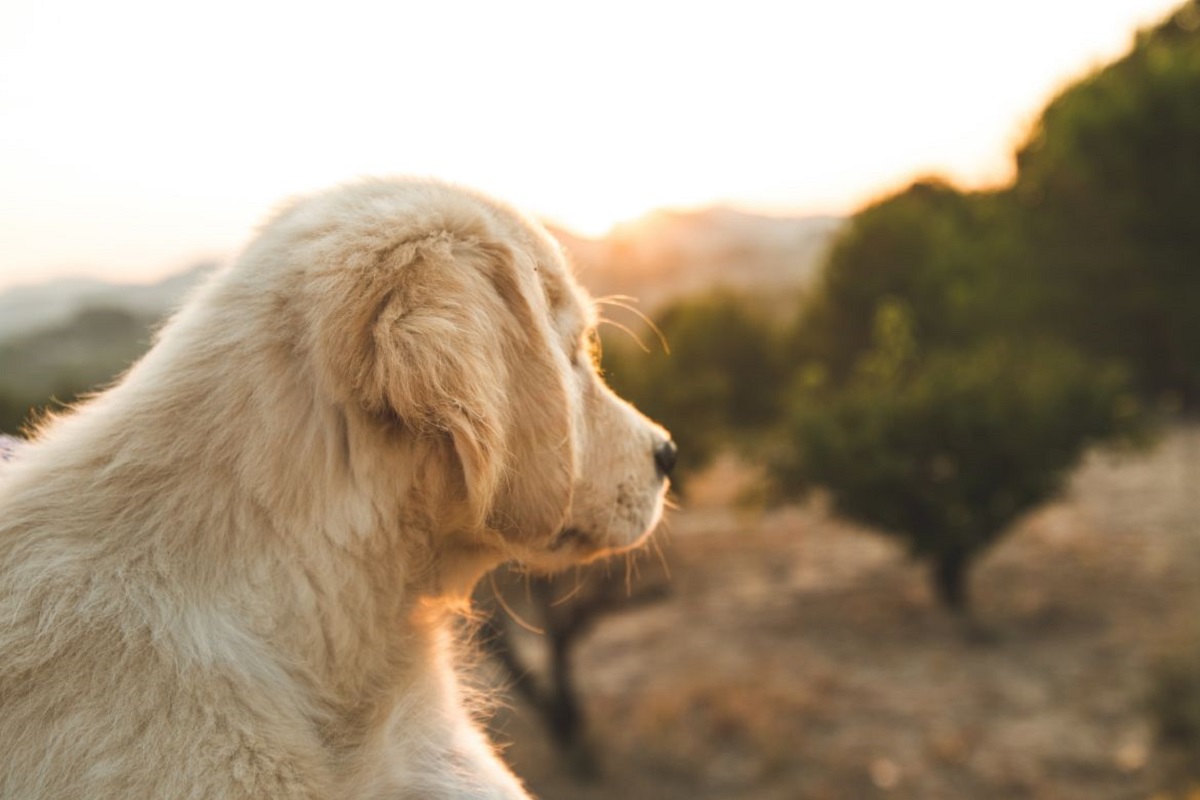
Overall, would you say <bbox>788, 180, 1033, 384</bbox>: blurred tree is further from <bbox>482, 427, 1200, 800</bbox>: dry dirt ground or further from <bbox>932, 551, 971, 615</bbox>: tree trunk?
<bbox>932, 551, 971, 615</bbox>: tree trunk

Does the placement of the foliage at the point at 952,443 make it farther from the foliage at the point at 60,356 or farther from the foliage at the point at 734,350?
the foliage at the point at 60,356

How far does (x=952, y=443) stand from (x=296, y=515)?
12.4 meters

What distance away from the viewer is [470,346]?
187 centimetres

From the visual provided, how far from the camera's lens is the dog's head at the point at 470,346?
183 centimetres

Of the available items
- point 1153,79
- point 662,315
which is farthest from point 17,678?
point 1153,79

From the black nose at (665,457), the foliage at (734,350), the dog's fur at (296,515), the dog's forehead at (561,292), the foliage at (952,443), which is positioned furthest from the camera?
the foliage at (734,350)

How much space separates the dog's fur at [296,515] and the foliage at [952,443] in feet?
37.5

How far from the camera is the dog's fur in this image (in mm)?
1567

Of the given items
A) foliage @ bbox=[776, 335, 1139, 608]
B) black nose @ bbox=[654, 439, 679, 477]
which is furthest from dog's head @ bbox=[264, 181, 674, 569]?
foliage @ bbox=[776, 335, 1139, 608]

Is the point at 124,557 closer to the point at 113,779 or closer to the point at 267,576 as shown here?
the point at 267,576

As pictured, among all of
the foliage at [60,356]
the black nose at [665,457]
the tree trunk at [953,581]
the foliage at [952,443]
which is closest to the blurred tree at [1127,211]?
the foliage at [952,443]

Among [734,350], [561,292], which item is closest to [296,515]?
[561,292]

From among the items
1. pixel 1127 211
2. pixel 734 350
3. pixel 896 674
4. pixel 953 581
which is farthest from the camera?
pixel 734 350

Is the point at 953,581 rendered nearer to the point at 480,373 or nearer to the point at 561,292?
the point at 561,292
